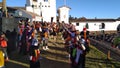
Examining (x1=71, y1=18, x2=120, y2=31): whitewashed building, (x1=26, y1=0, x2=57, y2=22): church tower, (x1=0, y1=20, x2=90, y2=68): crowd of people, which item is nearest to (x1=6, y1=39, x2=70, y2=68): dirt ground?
(x1=0, y1=20, x2=90, y2=68): crowd of people

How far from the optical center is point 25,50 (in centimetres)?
2128

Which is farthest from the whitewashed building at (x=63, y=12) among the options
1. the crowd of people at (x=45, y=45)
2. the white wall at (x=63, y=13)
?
the crowd of people at (x=45, y=45)

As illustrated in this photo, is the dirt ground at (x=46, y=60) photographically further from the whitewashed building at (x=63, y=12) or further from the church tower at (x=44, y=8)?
the whitewashed building at (x=63, y=12)

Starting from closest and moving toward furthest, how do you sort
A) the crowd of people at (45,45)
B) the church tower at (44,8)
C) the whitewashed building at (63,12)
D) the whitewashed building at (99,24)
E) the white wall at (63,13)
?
1. the crowd of people at (45,45)
2. the church tower at (44,8)
3. the whitewashed building at (99,24)
4. the white wall at (63,13)
5. the whitewashed building at (63,12)

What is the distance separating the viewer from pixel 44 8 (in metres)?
76.7

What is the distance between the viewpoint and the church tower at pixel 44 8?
246ft

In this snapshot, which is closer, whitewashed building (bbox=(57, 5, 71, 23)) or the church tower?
the church tower

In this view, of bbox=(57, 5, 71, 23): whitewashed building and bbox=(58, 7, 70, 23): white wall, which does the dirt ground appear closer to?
bbox=(58, 7, 70, 23): white wall

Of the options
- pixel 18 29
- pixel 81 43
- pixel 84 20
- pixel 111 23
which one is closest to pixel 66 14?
pixel 84 20

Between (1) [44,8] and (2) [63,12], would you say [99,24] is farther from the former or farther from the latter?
(1) [44,8]

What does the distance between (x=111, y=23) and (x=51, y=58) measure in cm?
5979

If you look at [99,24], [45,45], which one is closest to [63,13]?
[99,24]

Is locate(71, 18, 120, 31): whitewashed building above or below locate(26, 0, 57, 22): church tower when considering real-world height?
below

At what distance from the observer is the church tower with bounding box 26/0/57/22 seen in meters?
75.1
